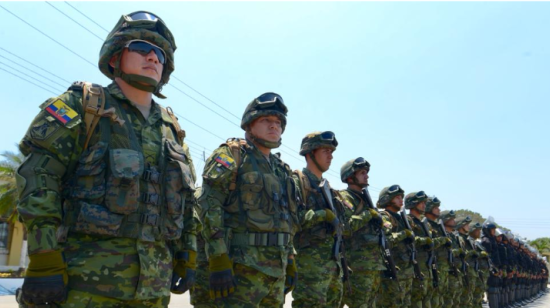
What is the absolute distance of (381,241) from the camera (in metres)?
6.85

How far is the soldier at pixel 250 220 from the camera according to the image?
388 centimetres

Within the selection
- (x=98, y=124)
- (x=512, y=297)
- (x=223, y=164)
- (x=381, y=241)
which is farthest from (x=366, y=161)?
(x=512, y=297)

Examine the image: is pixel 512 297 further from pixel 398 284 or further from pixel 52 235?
pixel 52 235

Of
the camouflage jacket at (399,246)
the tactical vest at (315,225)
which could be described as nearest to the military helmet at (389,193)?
the camouflage jacket at (399,246)

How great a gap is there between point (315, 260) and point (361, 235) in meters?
1.67

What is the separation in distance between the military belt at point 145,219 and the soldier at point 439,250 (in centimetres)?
880

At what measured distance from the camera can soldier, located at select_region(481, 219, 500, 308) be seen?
15.2 m

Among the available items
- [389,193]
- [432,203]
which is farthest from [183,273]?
[432,203]

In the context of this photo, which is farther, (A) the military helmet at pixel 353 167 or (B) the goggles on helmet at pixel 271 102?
(A) the military helmet at pixel 353 167

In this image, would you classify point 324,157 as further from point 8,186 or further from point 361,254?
point 8,186

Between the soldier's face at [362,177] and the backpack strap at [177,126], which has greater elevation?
the soldier's face at [362,177]

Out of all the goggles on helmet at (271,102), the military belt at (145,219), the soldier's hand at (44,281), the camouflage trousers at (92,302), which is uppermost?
the goggles on helmet at (271,102)

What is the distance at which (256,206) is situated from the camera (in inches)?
163

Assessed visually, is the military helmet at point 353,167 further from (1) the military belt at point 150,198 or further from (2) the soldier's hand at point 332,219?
(1) the military belt at point 150,198
